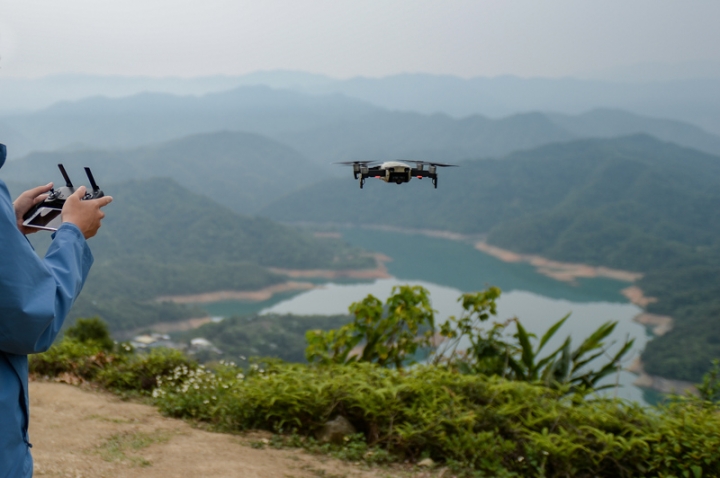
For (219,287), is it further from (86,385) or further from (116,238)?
(86,385)

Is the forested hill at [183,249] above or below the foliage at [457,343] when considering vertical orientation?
below

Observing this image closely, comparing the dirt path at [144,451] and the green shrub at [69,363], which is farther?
the green shrub at [69,363]

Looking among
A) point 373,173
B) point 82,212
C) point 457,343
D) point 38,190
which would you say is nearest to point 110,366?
point 457,343

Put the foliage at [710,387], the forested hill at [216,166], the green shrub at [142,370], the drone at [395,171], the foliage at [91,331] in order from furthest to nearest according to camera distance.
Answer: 1. the forested hill at [216,166]
2. the foliage at [91,331]
3. the green shrub at [142,370]
4. the foliage at [710,387]
5. the drone at [395,171]

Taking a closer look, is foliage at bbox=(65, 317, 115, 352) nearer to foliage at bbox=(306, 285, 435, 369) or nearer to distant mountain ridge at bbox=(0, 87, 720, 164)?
foliage at bbox=(306, 285, 435, 369)

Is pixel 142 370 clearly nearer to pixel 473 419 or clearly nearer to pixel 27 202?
pixel 473 419

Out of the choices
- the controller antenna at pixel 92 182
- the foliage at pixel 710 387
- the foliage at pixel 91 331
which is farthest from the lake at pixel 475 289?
the controller antenna at pixel 92 182

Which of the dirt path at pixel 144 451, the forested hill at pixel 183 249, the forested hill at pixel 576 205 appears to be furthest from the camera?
the forested hill at pixel 576 205

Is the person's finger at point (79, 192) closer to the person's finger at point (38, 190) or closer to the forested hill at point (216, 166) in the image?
the person's finger at point (38, 190)
